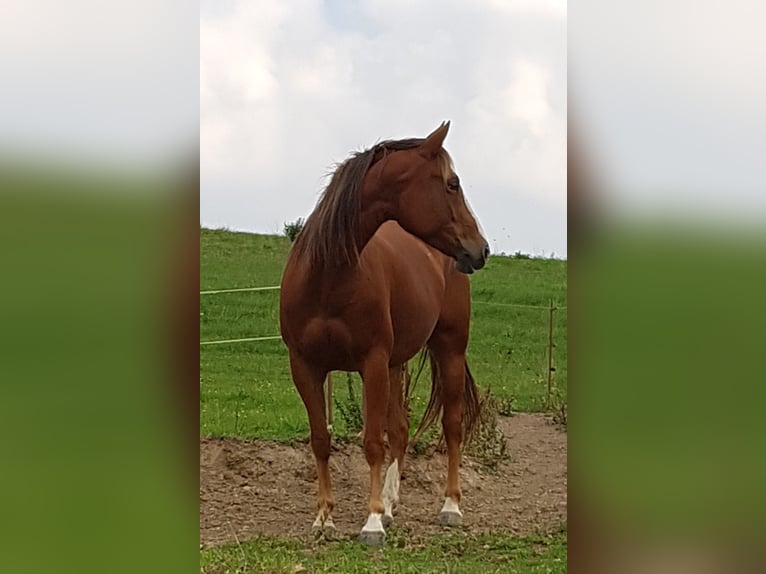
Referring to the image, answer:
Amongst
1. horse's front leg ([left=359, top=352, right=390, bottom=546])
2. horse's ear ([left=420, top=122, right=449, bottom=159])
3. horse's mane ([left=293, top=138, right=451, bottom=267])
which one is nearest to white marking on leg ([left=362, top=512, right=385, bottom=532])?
horse's front leg ([left=359, top=352, right=390, bottom=546])

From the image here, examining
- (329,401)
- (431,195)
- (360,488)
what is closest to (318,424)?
(329,401)

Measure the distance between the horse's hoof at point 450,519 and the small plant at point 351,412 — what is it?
1.29 feet

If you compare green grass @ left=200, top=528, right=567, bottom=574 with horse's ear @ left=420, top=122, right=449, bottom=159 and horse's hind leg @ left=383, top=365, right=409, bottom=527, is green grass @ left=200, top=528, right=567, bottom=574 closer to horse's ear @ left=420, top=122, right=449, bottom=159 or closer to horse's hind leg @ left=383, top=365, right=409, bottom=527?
horse's hind leg @ left=383, top=365, right=409, bottom=527

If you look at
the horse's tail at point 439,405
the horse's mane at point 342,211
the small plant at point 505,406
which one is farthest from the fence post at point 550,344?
the horse's mane at point 342,211

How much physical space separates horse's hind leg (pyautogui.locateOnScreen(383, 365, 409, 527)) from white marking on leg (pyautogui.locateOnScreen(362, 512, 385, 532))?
11cm

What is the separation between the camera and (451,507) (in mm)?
2963

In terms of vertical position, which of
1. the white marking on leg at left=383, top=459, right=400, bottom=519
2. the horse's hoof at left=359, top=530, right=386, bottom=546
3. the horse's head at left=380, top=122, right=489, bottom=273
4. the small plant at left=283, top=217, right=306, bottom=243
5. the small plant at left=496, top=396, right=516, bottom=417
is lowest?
the horse's hoof at left=359, top=530, right=386, bottom=546

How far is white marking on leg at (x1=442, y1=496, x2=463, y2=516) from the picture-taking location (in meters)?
2.96

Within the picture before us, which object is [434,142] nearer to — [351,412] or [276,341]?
[276,341]

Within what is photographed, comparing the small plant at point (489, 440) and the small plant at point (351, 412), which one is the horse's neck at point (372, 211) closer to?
the small plant at point (351, 412)
